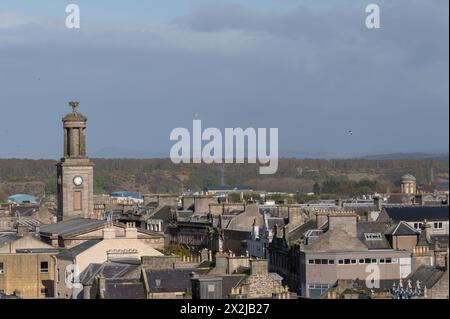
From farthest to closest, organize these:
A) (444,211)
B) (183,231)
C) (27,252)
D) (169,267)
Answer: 1. (183,231)
2. (444,211)
3. (27,252)
4. (169,267)

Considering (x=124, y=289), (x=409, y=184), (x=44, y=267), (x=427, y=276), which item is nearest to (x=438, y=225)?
(x=44, y=267)

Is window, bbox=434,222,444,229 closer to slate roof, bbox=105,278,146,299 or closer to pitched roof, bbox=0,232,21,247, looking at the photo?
pitched roof, bbox=0,232,21,247

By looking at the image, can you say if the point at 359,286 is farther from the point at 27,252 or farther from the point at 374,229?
the point at 27,252

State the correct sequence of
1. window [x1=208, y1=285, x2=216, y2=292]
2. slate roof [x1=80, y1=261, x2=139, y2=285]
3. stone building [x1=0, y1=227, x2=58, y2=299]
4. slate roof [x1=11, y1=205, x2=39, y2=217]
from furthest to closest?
1. slate roof [x1=11, y1=205, x2=39, y2=217]
2. stone building [x1=0, y1=227, x2=58, y2=299]
3. slate roof [x1=80, y1=261, x2=139, y2=285]
4. window [x1=208, y1=285, x2=216, y2=292]

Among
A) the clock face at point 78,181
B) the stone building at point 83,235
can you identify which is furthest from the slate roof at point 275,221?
the clock face at point 78,181

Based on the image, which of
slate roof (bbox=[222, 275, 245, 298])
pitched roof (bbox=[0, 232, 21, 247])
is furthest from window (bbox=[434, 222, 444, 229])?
slate roof (bbox=[222, 275, 245, 298])
